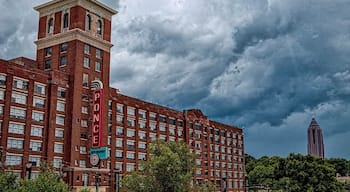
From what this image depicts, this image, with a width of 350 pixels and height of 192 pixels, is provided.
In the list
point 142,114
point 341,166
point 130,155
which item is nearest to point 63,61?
point 142,114

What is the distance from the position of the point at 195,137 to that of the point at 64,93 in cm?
4848

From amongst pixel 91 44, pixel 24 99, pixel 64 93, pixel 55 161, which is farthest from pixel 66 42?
pixel 55 161

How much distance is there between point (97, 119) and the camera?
7356 cm

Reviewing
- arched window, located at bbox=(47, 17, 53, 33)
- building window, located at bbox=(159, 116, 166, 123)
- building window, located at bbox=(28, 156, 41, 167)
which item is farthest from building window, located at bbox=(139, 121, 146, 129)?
building window, located at bbox=(28, 156, 41, 167)

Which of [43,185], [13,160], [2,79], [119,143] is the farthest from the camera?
[119,143]

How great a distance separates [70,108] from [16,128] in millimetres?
10632

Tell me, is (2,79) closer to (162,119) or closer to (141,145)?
(141,145)

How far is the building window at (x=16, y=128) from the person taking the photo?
64875 mm

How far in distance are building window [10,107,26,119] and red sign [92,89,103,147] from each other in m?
12.5

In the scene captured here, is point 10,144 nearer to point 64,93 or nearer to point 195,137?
point 64,93

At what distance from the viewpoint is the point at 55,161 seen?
2771 inches

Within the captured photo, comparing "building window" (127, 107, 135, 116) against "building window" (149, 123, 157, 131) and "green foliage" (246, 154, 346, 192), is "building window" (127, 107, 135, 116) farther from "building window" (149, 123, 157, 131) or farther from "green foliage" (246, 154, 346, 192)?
"green foliage" (246, 154, 346, 192)

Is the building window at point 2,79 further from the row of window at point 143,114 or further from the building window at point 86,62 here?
the row of window at point 143,114

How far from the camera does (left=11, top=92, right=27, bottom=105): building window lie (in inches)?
2594
